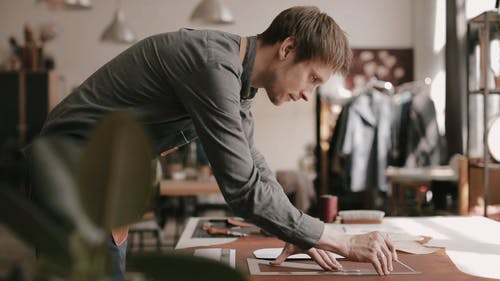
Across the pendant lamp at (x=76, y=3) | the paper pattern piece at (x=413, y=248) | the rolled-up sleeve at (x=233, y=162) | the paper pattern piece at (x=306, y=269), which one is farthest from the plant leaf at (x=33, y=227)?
the pendant lamp at (x=76, y=3)

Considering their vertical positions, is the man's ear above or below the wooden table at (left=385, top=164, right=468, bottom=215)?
above

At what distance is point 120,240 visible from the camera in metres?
1.61

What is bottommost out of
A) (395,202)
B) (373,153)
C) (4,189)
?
(395,202)

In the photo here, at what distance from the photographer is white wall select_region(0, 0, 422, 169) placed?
318 inches

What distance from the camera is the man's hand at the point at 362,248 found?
55.2 inches

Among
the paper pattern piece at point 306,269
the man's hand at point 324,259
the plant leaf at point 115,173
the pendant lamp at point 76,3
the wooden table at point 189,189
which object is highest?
the pendant lamp at point 76,3

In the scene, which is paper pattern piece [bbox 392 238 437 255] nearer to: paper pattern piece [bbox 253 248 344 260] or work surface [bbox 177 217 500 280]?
work surface [bbox 177 217 500 280]

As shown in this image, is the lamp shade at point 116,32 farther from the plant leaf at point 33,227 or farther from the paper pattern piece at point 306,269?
the plant leaf at point 33,227

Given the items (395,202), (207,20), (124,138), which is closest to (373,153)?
(395,202)

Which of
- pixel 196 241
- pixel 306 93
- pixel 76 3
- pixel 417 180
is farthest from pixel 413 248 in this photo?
pixel 76 3

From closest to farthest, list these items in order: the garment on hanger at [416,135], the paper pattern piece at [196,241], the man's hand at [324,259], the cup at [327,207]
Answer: the man's hand at [324,259]
the paper pattern piece at [196,241]
the cup at [327,207]
the garment on hanger at [416,135]

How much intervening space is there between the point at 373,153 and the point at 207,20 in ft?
6.36

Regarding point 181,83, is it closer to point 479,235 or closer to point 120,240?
point 120,240

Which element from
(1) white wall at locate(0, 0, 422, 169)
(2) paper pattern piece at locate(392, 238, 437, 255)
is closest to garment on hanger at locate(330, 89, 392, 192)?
(1) white wall at locate(0, 0, 422, 169)
